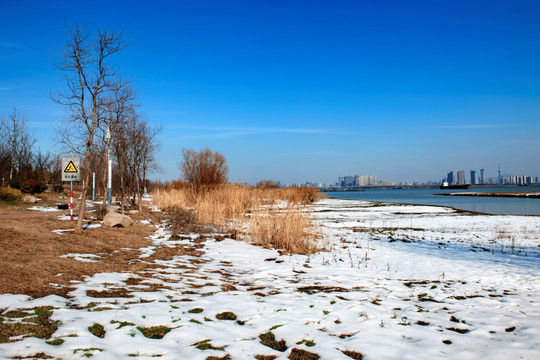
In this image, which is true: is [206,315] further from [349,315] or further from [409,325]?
[409,325]

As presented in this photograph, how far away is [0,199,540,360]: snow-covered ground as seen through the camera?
335 cm

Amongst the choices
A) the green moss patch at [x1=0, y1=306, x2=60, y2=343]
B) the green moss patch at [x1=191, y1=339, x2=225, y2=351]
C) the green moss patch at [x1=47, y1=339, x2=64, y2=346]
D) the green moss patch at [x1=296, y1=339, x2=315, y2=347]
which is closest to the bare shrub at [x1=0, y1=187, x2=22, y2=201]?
the green moss patch at [x1=0, y1=306, x2=60, y2=343]

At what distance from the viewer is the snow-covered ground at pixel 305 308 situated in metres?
3.35

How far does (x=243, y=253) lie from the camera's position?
30.2 feet

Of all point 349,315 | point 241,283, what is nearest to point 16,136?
point 241,283

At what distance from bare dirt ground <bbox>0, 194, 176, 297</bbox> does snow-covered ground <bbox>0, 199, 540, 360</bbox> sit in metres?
0.35

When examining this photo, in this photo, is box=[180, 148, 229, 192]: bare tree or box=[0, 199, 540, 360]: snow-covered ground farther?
box=[180, 148, 229, 192]: bare tree

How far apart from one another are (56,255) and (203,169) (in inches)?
808

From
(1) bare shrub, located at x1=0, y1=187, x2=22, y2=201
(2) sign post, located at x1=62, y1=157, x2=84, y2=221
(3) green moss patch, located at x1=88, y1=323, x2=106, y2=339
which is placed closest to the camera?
(3) green moss patch, located at x1=88, y1=323, x2=106, y2=339

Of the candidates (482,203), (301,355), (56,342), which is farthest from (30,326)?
(482,203)

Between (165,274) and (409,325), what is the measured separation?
4268mm

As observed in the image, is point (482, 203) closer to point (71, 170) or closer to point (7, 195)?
point (71, 170)

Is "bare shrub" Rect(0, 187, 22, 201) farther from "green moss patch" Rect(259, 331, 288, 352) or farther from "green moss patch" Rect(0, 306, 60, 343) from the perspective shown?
"green moss patch" Rect(259, 331, 288, 352)

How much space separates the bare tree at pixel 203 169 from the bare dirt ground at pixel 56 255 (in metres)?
14.6
